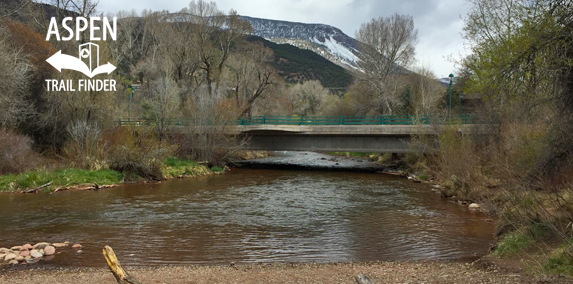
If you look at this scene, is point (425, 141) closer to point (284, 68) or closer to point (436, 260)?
point (436, 260)

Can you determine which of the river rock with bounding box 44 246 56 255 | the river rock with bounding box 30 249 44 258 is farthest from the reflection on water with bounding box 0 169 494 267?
the river rock with bounding box 30 249 44 258

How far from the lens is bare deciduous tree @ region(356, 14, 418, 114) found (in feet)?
162

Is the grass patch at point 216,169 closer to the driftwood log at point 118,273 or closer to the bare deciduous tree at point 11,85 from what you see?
the bare deciduous tree at point 11,85

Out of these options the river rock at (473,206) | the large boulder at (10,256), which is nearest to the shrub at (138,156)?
the large boulder at (10,256)

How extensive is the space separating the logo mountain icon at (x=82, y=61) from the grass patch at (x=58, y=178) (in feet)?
23.7

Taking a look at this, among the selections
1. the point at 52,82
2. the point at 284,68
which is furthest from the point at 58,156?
the point at 284,68

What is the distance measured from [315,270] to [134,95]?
47.7 metres

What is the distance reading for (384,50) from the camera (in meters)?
50.3

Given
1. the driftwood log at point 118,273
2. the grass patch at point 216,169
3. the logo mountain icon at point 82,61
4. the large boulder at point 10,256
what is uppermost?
the logo mountain icon at point 82,61

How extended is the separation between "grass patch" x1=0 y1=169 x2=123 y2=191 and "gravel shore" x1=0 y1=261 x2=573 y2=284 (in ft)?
46.7

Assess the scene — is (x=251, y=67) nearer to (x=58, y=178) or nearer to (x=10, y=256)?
(x=58, y=178)

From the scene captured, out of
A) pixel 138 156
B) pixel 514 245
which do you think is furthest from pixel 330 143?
pixel 514 245

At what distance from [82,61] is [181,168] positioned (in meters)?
9.85

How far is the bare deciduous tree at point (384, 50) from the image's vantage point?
4950 centimetres
